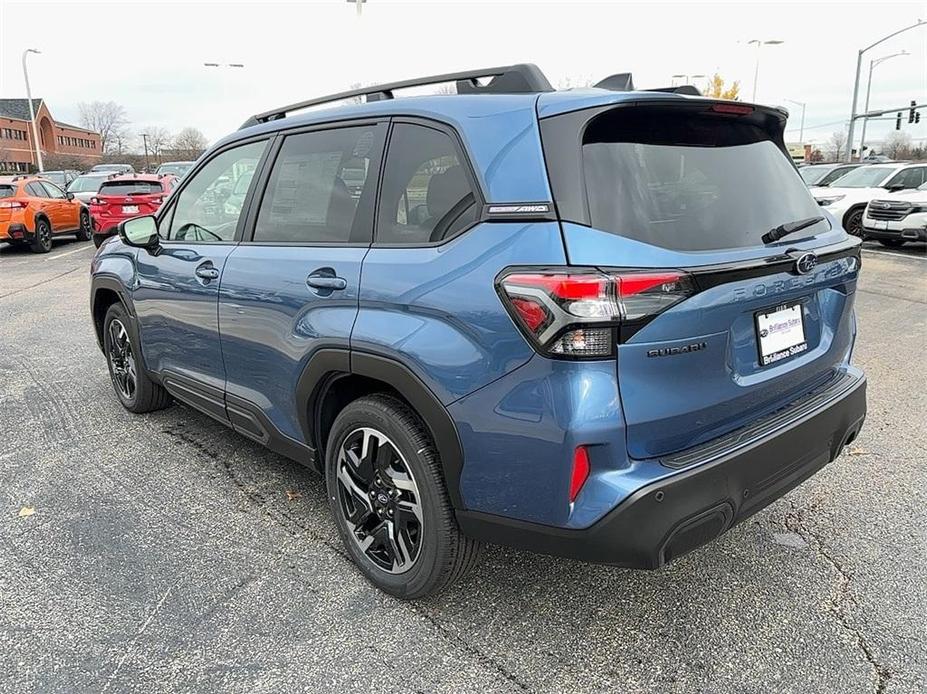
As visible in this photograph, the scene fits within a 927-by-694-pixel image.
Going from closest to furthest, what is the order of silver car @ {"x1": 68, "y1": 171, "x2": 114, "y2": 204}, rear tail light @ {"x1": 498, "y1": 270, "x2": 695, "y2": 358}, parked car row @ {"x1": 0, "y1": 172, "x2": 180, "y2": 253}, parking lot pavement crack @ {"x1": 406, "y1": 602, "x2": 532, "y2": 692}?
rear tail light @ {"x1": 498, "y1": 270, "x2": 695, "y2": 358}, parking lot pavement crack @ {"x1": 406, "y1": 602, "x2": 532, "y2": 692}, parked car row @ {"x1": 0, "y1": 172, "x2": 180, "y2": 253}, silver car @ {"x1": 68, "y1": 171, "x2": 114, "y2": 204}

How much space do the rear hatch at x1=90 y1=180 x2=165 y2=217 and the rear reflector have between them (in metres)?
15.4

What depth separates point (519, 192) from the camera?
224 centimetres

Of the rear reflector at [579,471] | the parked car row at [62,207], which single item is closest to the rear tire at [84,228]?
the parked car row at [62,207]

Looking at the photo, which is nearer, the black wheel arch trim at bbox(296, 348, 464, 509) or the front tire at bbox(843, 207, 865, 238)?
the black wheel arch trim at bbox(296, 348, 464, 509)

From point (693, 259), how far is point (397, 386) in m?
1.06

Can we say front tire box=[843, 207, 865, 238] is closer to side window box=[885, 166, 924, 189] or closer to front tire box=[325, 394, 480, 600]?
side window box=[885, 166, 924, 189]

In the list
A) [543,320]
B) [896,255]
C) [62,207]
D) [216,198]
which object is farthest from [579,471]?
[62,207]

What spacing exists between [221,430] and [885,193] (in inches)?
578

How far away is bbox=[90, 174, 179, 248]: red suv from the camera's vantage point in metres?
15.6

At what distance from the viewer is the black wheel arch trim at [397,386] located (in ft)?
7.74

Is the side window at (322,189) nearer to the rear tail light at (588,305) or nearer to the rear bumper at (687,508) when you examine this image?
→ the rear tail light at (588,305)

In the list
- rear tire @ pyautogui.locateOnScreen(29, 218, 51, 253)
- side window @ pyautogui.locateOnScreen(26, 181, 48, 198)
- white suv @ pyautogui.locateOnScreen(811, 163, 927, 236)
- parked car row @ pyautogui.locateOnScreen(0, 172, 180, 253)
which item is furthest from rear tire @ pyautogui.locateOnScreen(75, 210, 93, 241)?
white suv @ pyautogui.locateOnScreen(811, 163, 927, 236)

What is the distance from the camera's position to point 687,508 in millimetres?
2131

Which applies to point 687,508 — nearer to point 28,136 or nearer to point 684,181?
point 684,181
